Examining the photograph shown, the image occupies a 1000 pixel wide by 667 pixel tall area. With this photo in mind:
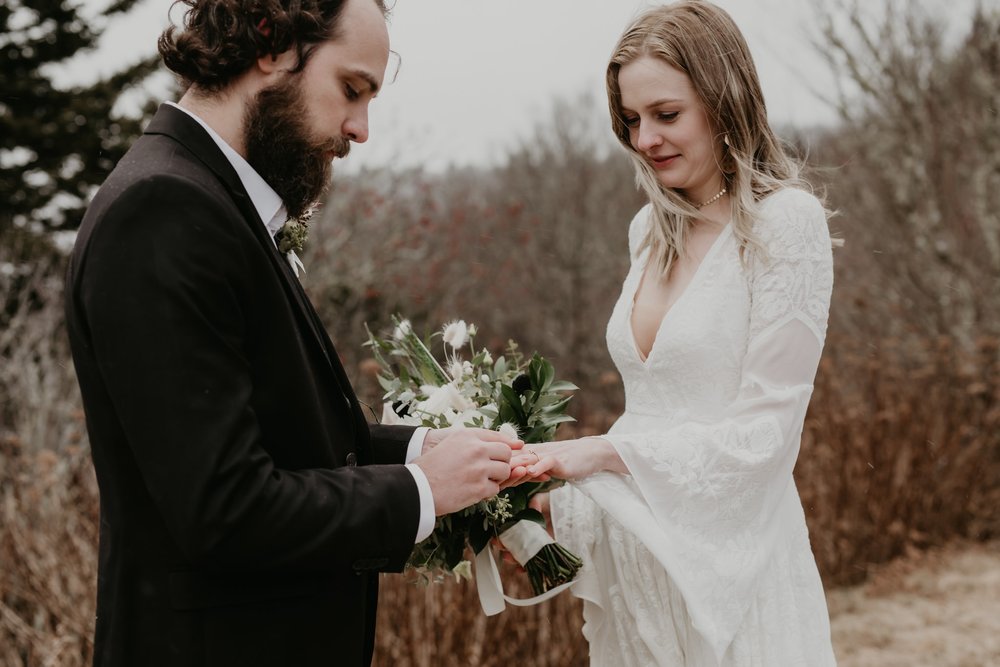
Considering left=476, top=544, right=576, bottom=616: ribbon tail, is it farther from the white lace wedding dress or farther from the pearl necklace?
the pearl necklace

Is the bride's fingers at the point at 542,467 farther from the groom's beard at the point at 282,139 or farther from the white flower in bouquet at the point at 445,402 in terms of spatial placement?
the groom's beard at the point at 282,139

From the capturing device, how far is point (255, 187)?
2.02 m

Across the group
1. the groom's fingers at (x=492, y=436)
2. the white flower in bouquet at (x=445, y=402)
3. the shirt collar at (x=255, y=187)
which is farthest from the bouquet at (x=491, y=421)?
the shirt collar at (x=255, y=187)

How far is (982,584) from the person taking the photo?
6.23m

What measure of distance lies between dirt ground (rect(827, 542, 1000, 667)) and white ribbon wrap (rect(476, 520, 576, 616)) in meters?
3.60

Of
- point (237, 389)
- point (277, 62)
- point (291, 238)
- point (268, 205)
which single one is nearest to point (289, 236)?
point (291, 238)

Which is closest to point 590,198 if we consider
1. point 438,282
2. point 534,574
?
point 438,282

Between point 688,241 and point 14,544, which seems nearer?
point 688,241

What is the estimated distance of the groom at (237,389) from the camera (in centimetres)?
162

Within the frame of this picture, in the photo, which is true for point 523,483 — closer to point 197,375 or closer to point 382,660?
point 197,375

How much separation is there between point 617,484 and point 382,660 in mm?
1857

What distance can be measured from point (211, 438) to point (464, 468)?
0.65 m

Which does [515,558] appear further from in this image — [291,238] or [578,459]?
[291,238]

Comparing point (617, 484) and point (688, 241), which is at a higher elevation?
point (688, 241)
